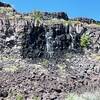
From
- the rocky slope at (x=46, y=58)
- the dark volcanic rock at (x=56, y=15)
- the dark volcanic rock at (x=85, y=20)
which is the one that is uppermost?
the dark volcanic rock at (x=56, y=15)

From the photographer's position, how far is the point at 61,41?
49.3 metres

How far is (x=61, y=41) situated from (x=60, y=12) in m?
7.65

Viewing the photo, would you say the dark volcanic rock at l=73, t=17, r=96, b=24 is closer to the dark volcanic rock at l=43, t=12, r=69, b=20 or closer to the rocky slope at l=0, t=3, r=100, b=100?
the dark volcanic rock at l=43, t=12, r=69, b=20

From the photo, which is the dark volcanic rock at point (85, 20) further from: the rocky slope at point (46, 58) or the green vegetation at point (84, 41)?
the green vegetation at point (84, 41)

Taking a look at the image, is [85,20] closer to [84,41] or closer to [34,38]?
[84,41]

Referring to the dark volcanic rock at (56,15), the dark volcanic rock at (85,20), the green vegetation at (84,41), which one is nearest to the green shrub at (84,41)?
the green vegetation at (84,41)

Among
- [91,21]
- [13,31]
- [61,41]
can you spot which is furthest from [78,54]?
[91,21]

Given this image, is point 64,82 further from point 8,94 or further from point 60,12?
point 60,12

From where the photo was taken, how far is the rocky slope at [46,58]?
134ft

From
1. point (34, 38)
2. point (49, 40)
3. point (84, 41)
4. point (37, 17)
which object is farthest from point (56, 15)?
point (34, 38)

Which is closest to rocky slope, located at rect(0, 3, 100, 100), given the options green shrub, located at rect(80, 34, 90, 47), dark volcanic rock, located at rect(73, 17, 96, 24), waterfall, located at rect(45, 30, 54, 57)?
waterfall, located at rect(45, 30, 54, 57)

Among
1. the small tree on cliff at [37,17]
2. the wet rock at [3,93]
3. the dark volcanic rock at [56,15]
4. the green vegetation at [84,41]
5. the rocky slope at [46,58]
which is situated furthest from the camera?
the dark volcanic rock at [56,15]

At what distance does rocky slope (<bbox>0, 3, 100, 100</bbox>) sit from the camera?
40969mm

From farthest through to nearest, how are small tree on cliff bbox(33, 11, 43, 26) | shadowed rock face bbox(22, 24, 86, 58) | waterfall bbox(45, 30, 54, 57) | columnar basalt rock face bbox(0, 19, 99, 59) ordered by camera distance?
small tree on cliff bbox(33, 11, 43, 26), waterfall bbox(45, 30, 54, 57), shadowed rock face bbox(22, 24, 86, 58), columnar basalt rock face bbox(0, 19, 99, 59)
